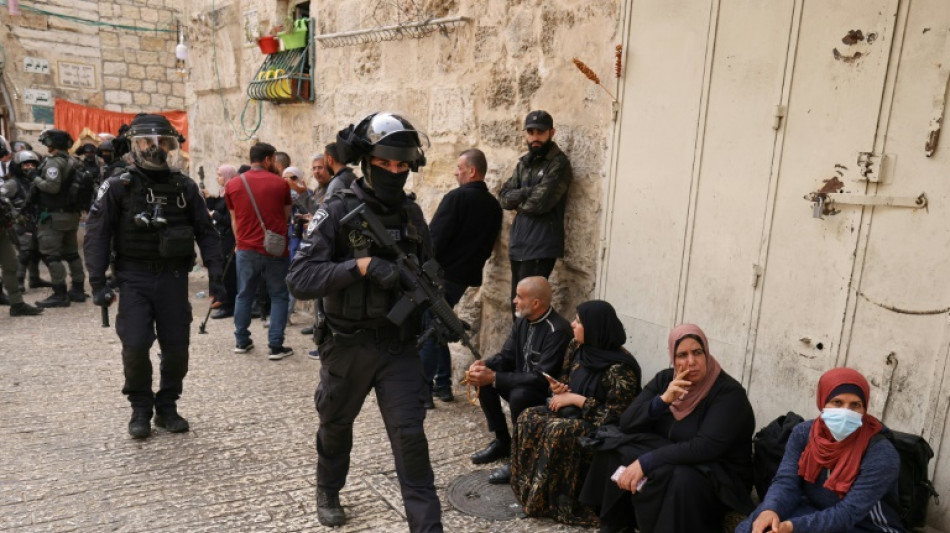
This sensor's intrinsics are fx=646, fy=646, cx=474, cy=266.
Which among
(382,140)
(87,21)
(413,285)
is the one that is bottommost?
(413,285)

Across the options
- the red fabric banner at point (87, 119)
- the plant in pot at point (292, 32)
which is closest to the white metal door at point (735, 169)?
the plant in pot at point (292, 32)

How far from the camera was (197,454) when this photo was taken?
4.07m

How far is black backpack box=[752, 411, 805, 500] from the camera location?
10.0 feet

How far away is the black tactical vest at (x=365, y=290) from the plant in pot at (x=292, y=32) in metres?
5.16

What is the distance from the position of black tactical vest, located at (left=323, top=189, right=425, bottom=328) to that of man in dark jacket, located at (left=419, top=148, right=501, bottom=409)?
5.26ft

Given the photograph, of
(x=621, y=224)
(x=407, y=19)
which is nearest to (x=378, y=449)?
(x=621, y=224)

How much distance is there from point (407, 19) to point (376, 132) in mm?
3390

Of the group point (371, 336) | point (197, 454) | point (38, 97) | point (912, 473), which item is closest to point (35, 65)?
point (38, 97)

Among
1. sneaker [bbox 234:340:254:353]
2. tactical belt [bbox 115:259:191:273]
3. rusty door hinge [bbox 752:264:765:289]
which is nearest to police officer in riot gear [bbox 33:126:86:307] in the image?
sneaker [bbox 234:340:254:353]

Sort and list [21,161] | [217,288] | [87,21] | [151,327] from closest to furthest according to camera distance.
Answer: [151,327], [217,288], [21,161], [87,21]

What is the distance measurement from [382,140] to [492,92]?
→ 2.44 meters

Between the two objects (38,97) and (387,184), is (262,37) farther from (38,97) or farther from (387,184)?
(38,97)

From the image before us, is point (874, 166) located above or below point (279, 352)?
above

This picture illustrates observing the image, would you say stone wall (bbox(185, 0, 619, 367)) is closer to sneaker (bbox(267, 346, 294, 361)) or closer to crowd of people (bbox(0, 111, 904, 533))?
crowd of people (bbox(0, 111, 904, 533))
